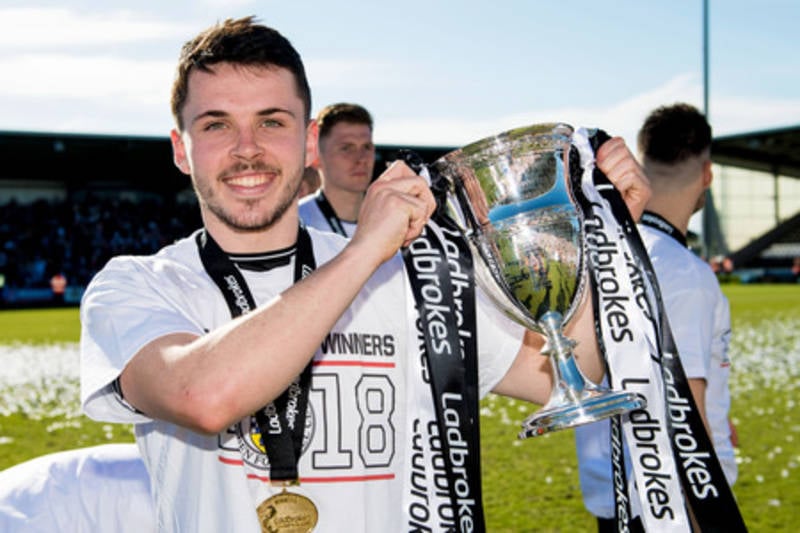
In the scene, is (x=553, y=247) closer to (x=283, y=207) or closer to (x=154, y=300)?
(x=283, y=207)

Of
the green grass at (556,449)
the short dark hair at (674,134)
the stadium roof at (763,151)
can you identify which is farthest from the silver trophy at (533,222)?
the stadium roof at (763,151)

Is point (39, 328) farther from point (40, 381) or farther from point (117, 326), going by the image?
point (117, 326)

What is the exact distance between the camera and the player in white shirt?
9.21 ft

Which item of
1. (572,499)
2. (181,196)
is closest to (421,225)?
(572,499)

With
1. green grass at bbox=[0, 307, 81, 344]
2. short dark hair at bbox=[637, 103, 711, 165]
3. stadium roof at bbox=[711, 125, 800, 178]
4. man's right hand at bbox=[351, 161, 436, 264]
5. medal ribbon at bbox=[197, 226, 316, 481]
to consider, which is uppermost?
stadium roof at bbox=[711, 125, 800, 178]

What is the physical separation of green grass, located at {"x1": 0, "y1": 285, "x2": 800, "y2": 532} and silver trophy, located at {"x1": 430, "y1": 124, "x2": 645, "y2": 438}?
3373 mm

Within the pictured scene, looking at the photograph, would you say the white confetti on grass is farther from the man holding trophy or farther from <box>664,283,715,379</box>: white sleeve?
the man holding trophy

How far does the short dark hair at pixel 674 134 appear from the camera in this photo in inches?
132

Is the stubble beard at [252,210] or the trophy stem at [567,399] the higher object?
the stubble beard at [252,210]

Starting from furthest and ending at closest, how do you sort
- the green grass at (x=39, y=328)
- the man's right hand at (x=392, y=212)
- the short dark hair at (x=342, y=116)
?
the green grass at (x=39, y=328) < the short dark hair at (x=342, y=116) < the man's right hand at (x=392, y=212)

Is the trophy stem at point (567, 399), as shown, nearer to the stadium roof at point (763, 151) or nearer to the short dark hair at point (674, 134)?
the short dark hair at point (674, 134)

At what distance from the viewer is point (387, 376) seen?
6.73ft

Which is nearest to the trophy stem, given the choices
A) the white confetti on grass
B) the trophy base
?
the trophy base

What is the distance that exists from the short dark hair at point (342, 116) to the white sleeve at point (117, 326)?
4.21 metres
